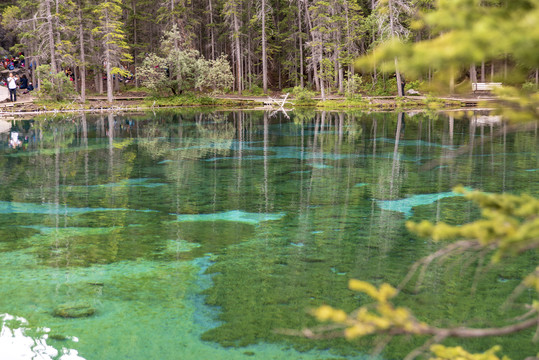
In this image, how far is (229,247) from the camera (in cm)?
895

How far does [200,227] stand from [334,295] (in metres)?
3.97

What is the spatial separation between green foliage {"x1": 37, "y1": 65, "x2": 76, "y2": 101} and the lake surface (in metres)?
24.3

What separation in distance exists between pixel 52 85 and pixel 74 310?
39.4 m

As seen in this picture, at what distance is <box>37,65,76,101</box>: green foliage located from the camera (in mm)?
41781

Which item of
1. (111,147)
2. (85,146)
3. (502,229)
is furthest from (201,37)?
(502,229)

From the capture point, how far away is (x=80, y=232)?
985 centimetres

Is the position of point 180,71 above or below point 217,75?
above

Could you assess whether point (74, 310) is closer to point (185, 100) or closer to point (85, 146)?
point (85, 146)

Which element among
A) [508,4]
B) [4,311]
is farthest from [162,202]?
[508,4]

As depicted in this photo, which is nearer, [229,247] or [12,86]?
[229,247]

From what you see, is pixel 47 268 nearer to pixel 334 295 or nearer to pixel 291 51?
pixel 334 295

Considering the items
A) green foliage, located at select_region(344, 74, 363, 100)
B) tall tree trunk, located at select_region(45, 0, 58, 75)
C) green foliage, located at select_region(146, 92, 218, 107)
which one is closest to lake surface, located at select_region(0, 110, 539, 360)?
green foliage, located at select_region(344, 74, 363, 100)

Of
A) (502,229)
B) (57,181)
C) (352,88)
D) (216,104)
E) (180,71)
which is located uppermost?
(180,71)

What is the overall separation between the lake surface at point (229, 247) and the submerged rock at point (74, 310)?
0.08 m
